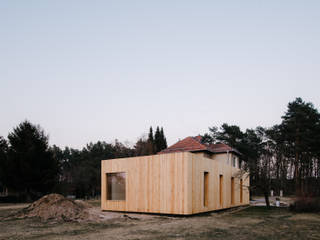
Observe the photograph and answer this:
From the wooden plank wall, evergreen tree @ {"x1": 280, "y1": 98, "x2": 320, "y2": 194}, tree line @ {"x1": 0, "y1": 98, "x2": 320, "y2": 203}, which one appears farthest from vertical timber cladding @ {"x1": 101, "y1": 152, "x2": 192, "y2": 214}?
evergreen tree @ {"x1": 280, "y1": 98, "x2": 320, "y2": 194}

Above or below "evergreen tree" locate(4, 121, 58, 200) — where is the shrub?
below

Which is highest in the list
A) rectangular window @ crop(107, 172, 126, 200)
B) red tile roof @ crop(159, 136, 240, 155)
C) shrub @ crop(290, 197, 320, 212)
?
red tile roof @ crop(159, 136, 240, 155)

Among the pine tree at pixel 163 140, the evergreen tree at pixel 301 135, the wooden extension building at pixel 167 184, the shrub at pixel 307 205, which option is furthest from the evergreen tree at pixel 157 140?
the shrub at pixel 307 205

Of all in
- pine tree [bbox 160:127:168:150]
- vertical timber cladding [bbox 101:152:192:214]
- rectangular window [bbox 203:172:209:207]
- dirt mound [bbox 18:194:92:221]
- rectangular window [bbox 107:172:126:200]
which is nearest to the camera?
dirt mound [bbox 18:194:92:221]

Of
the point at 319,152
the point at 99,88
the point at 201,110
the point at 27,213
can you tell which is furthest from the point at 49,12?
the point at 319,152

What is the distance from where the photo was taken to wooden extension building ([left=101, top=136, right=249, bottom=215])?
13.4 metres

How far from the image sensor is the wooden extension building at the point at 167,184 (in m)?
13.4

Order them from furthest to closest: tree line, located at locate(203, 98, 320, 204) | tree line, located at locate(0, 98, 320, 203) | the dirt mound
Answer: tree line, located at locate(203, 98, 320, 204) < tree line, located at locate(0, 98, 320, 203) < the dirt mound

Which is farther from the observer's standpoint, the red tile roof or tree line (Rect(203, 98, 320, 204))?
tree line (Rect(203, 98, 320, 204))

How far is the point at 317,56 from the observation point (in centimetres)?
1597

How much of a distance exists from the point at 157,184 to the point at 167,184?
24.4 inches

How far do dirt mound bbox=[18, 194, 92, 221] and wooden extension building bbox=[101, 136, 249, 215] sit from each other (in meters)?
2.48

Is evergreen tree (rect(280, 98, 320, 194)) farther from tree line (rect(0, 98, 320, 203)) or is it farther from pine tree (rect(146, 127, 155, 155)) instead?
pine tree (rect(146, 127, 155, 155))

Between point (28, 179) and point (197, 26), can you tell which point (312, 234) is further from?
point (28, 179)
